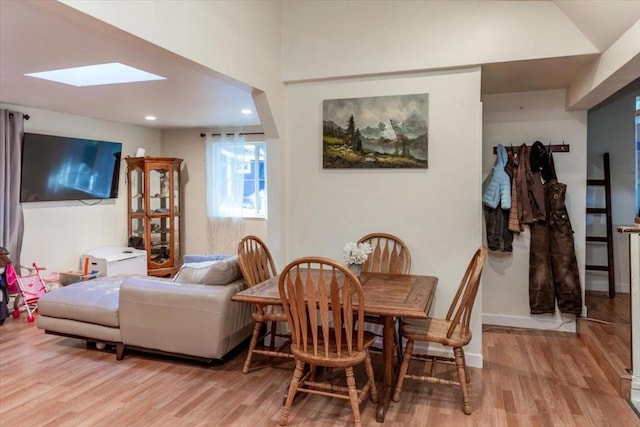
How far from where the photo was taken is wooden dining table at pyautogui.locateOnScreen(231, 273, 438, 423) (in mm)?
2277

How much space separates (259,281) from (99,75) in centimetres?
225

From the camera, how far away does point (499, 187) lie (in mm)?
3842

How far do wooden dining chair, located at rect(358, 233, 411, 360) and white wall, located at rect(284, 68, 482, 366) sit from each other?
0.08m

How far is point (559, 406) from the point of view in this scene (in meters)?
2.54

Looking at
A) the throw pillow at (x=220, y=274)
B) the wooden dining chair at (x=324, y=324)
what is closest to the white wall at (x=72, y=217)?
the throw pillow at (x=220, y=274)

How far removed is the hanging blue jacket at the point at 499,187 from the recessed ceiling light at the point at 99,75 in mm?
2968

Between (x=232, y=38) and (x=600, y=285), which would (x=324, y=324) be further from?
(x=600, y=285)

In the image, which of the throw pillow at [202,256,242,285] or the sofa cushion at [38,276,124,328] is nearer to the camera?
the throw pillow at [202,256,242,285]

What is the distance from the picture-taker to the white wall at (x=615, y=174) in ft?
15.3

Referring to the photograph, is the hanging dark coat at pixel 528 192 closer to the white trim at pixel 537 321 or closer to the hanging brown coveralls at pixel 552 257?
the hanging brown coveralls at pixel 552 257

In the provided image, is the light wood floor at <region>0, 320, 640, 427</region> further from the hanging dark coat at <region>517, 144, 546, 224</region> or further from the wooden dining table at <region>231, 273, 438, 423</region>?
the hanging dark coat at <region>517, 144, 546, 224</region>

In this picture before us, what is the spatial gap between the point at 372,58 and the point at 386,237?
1.37m

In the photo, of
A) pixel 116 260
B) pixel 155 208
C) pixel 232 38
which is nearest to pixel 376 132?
pixel 232 38

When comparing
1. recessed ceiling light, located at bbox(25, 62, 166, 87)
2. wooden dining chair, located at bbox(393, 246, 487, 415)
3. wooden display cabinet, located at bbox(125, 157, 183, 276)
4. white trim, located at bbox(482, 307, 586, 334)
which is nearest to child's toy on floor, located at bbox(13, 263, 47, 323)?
wooden display cabinet, located at bbox(125, 157, 183, 276)
